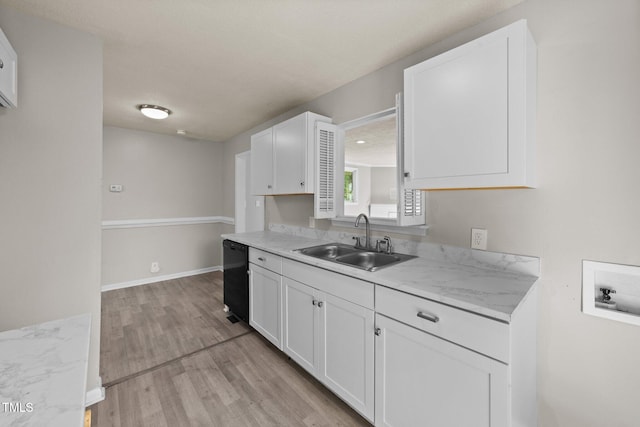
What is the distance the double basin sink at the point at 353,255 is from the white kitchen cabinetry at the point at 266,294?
32cm

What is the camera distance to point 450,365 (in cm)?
115

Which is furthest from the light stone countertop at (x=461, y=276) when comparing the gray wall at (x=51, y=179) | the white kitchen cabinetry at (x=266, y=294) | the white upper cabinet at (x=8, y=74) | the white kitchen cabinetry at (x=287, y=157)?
the white upper cabinet at (x=8, y=74)

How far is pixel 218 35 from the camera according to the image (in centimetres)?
174

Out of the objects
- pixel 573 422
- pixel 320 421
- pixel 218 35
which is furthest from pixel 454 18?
pixel 320 421

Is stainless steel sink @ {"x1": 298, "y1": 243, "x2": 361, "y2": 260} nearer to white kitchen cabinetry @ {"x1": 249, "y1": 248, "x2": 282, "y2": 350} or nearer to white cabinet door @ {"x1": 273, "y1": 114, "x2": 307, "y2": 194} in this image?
white kitchen cabinetry @ {"x1": 249, "y1": 248, "x2": 282, "y2": 350}

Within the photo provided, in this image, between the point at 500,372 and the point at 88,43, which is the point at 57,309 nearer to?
the point at 88,43

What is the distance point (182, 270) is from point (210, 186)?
58.9 inches

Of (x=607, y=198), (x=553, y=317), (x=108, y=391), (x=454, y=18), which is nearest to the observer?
(x=607, y=198)

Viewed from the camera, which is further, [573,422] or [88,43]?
[88,43]

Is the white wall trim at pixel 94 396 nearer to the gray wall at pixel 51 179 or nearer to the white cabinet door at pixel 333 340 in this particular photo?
the gray wall at pixel 51 179

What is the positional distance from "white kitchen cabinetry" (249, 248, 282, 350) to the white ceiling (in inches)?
60.6

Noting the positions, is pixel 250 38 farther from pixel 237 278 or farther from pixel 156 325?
pixel 156 325

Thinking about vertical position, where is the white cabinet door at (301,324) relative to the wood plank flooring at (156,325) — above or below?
above

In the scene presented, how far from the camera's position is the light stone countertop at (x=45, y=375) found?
1.95 feet
